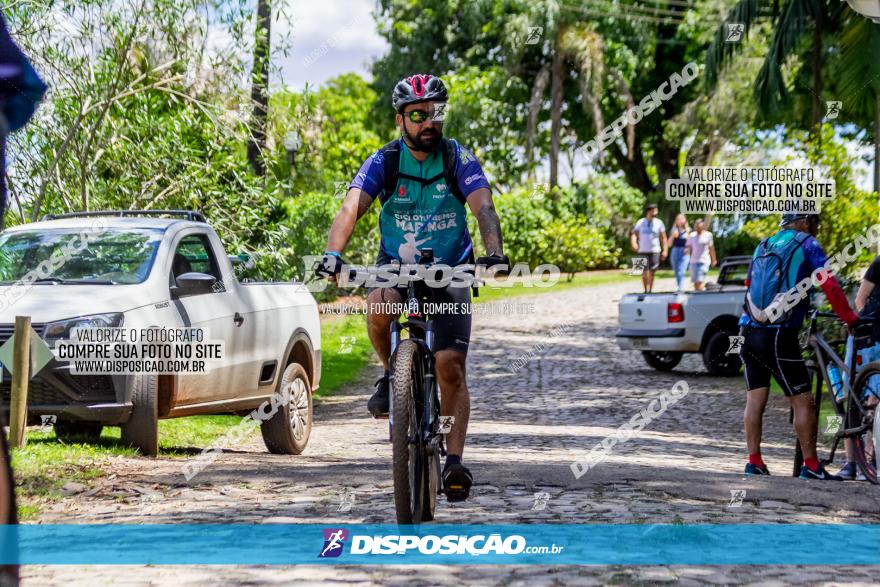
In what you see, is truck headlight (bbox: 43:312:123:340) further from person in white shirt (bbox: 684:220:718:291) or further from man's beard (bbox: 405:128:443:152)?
person in white shirt (bbox: 684:220:718:291)

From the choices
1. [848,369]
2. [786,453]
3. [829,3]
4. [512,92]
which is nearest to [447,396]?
[848,369]

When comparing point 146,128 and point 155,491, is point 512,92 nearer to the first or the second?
point 146,128

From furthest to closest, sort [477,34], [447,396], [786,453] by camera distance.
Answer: [477,34] < [786,453] < [447,396]

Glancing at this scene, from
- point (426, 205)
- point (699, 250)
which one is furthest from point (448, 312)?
point (699, 250)

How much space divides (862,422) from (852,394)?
0.20 m

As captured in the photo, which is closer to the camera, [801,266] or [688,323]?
[801,266]

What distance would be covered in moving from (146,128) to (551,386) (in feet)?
20.1

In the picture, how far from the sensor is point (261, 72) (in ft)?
53.1

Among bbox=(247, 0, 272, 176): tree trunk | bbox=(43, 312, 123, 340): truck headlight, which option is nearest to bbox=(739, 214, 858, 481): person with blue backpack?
bbox=(43, 312, 123, 340): truck headlight

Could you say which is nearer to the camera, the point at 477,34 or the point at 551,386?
the point at 551,386

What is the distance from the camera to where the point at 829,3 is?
2022cm

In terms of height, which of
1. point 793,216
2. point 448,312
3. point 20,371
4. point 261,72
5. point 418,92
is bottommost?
point 20,371

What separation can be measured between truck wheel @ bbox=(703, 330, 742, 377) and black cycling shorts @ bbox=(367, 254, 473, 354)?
11.6 m

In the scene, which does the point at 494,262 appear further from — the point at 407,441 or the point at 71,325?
the point at 71,325
